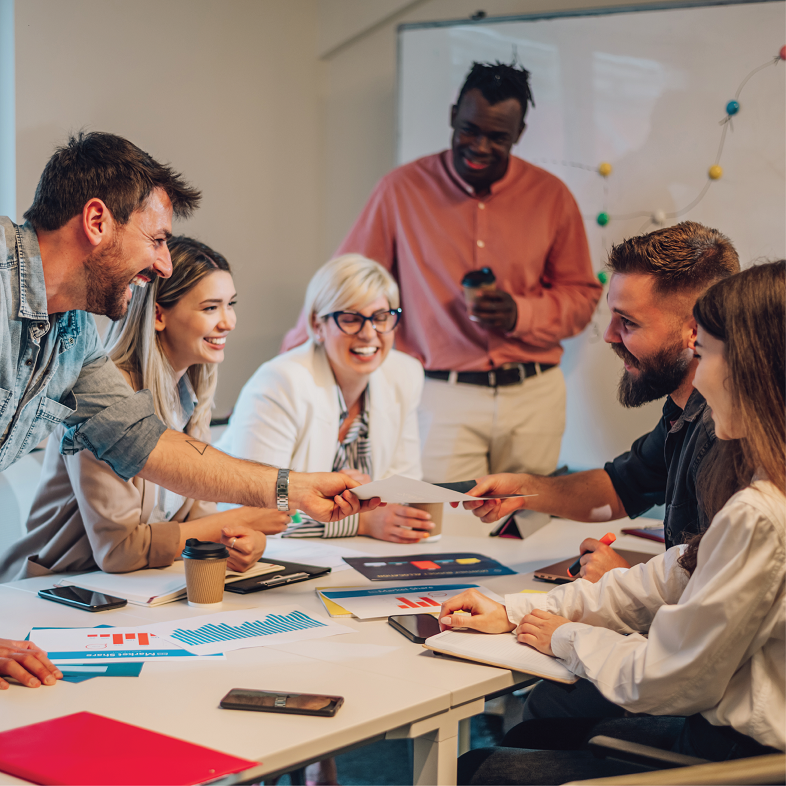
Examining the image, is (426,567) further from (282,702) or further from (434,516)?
(282,702)

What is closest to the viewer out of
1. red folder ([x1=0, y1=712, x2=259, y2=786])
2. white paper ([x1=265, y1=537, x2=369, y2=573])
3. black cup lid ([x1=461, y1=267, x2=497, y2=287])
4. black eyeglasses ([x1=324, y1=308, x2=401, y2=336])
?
red folder ([x1=0, y1=712, x2=259, y2=786])

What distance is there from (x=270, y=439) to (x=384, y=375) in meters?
0.54

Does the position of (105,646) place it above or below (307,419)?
below

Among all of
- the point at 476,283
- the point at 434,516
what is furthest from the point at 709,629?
the point at 476,283

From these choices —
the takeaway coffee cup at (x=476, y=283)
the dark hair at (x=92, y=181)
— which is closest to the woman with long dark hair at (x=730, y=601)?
the dark hair at (x=92, y=181)

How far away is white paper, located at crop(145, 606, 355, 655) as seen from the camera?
144 cm

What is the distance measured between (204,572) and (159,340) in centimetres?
82

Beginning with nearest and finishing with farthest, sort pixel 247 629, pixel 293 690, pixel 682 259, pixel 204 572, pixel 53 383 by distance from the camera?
pixel 293 690, pixel 247 629, pixel 204 572, pixel 53 383, pixel 682 259

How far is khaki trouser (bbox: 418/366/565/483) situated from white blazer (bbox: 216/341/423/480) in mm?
577

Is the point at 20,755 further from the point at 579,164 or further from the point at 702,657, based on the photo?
the point at 579,164

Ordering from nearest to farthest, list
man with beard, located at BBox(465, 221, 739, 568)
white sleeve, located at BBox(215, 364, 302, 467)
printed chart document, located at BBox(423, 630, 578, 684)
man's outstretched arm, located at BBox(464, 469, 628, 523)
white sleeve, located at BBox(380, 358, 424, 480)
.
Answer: printed chart document, located at BBox(423, 630, 578, 684), man with beard, located at BBox(465, 221, 739, 568), man's outstretched arm, located at BBox(464, 469, 628, 523), white sleeve, located at BBox(215, 364, 302, 467), white sleeve, located at BBox(380, 358, 424, 480)

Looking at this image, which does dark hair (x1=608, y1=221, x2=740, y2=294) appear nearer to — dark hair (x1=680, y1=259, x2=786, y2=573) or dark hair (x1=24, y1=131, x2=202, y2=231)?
dark hair (x1=680, y1=259, x2=786, y2=573)

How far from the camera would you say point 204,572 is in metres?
1.62

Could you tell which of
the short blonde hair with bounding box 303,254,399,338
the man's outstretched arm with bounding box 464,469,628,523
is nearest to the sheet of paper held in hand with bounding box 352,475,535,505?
the man's outstretched arm with bounding box 464,469,628,523
